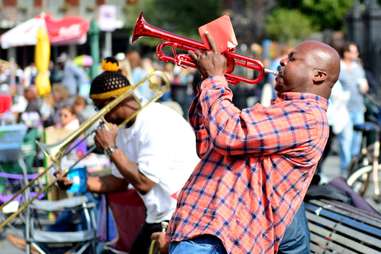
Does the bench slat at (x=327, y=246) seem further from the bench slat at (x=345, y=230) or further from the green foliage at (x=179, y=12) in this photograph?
the green foliage at (x=179, y=12)

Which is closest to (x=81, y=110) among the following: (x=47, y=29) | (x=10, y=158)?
(x=10, y=158)

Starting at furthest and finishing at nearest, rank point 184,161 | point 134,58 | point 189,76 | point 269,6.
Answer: point 269,6, point 189,76, point 134,58, point 184,161

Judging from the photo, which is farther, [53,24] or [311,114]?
[53,24]

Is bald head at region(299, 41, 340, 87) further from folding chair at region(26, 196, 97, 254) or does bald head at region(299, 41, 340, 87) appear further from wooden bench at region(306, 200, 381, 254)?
folding chair at region(26, 196, 97, 254)

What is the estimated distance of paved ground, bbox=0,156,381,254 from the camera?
7.62 metres

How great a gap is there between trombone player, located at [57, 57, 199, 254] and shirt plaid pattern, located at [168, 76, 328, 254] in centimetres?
130

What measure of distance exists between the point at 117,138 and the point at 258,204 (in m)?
1.84

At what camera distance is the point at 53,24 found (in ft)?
51.1

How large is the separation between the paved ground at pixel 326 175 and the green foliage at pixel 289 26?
86.2ft

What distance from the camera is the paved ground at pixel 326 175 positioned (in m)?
7.62

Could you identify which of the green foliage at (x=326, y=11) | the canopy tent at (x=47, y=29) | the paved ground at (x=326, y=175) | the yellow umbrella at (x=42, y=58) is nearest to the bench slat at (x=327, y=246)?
the paved ground at (x=326, y=175)

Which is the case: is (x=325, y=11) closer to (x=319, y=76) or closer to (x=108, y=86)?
(x=108, y=86)

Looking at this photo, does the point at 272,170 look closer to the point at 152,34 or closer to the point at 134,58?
the point at 152,34

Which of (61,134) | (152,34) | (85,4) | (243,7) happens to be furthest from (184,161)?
(243,7)
